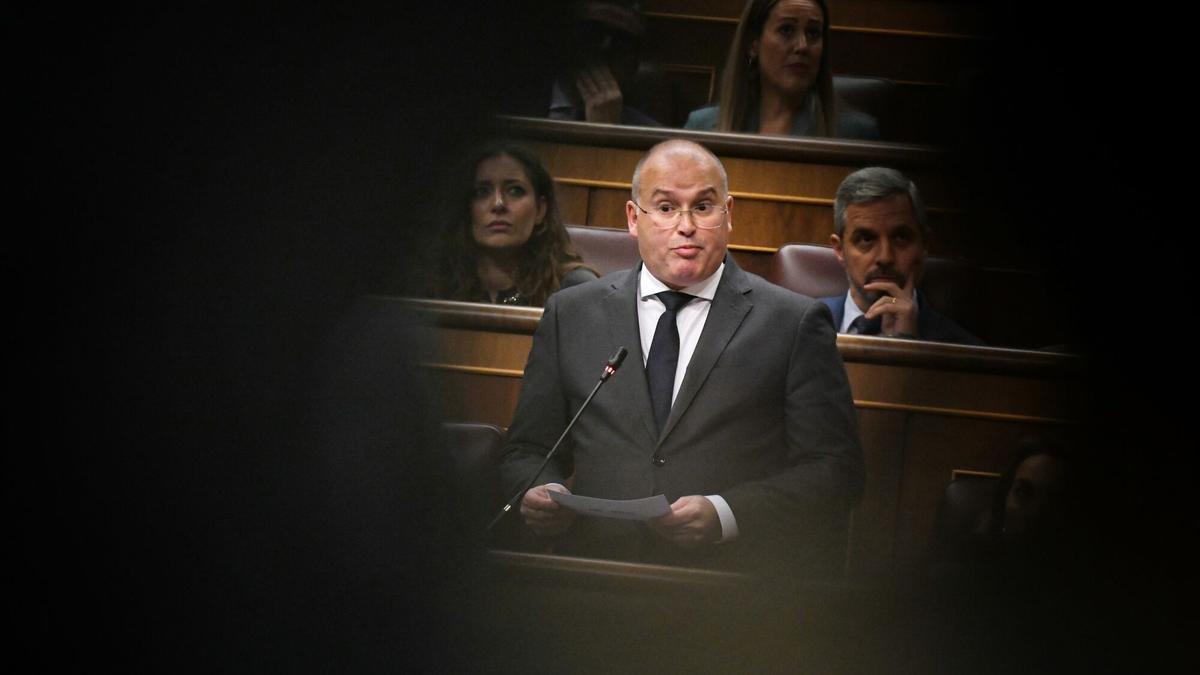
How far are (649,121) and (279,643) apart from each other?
2.41 ft

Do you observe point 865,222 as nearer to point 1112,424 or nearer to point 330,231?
point 1112,424

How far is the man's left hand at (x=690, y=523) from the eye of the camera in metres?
0.55

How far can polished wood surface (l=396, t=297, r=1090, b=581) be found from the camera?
64cm

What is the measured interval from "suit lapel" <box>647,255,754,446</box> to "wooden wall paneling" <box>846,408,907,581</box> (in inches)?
4.7

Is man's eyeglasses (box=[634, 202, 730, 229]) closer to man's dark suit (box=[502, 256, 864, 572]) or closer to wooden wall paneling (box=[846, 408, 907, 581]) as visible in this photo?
man's dark suit (box=[502, 256, 864, 572])

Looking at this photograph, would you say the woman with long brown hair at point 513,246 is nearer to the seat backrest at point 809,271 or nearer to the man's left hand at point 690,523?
the seat backrest at point 809,271

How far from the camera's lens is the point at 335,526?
42cm

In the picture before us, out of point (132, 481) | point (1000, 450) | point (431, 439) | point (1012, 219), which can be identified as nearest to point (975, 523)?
point (1000, 450)

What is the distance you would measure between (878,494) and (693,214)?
192 millimetres

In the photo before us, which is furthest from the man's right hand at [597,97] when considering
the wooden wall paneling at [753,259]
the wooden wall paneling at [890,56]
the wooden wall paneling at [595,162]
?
the wooden wall paneling at [890,56]

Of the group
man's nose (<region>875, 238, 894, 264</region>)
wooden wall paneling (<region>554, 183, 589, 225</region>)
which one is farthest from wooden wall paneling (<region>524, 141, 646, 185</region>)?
man's nose (<region>875, 238, 894, 264</region>)

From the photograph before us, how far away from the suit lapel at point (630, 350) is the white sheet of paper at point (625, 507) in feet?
0.24

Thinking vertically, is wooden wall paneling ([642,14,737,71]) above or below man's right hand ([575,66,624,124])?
above

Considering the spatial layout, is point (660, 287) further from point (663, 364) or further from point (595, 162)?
point (595, 162)
